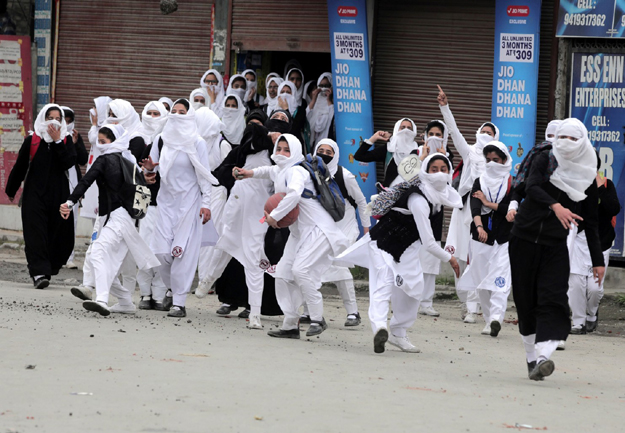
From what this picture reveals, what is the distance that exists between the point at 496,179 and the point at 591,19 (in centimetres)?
388

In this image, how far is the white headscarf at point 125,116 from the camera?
9.92 meters

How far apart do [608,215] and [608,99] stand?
288cm

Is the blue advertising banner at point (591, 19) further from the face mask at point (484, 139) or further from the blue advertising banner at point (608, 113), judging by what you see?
the face mask at point (484, 139)

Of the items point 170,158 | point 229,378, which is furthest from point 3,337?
point 170,158

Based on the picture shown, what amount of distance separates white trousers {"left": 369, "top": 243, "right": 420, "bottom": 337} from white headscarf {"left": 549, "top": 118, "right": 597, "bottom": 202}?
1415 millimetres

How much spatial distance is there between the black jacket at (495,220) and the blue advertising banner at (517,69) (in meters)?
3.20

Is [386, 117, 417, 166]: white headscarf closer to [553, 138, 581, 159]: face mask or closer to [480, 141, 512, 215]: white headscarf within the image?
[480, 141, 512, 215]: white headscarf

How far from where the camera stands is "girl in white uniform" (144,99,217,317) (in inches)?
355

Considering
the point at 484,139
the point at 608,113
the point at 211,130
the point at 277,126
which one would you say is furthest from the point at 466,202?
the point at 608,113

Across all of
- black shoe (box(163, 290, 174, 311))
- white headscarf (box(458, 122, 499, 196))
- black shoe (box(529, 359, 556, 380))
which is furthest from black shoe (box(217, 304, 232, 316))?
black shoe (box(529, 359, 556, 380))

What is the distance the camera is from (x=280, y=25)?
1431cm

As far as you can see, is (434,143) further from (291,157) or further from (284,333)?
(284,333)

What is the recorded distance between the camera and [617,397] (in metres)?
6.26

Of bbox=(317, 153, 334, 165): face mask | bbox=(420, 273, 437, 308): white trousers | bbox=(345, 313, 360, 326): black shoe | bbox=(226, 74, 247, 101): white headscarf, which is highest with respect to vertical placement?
bbox=(226, 74, 247, 101): white headscarf
